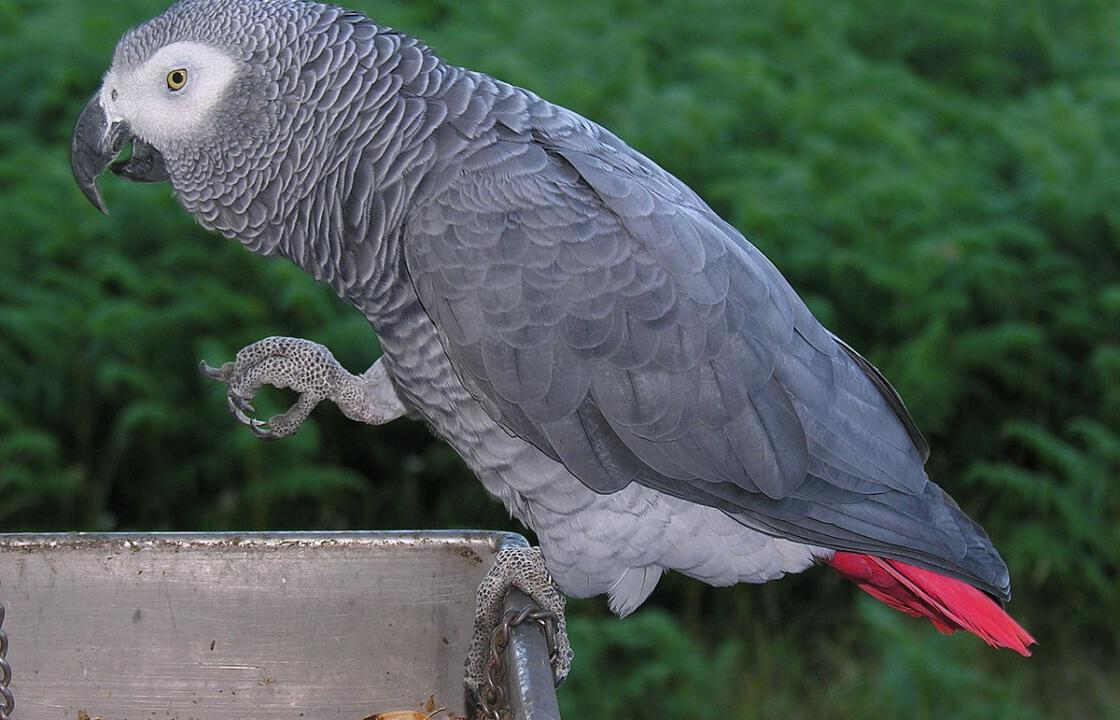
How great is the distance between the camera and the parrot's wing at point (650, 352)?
141cm

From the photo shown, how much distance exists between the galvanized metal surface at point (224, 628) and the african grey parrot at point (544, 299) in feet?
0.35

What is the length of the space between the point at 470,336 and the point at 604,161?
295 mm

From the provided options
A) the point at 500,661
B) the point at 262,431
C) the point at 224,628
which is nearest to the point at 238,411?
the point at 262,431

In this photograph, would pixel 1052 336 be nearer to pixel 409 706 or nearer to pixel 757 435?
pixel 757 435

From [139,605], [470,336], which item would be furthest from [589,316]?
[139,605]

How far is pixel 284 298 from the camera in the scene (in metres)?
2.91

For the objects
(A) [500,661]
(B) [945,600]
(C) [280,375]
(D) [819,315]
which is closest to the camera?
(A) [500,661]

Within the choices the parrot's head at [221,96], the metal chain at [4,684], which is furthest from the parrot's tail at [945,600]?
the metal chain at [4,684]

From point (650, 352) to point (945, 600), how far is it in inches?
20.6

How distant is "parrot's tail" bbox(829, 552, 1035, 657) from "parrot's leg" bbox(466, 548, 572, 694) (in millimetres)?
415

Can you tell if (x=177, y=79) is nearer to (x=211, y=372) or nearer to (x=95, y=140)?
(x=95, y=140)

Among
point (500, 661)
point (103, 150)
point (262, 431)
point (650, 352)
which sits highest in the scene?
point (103, 150)

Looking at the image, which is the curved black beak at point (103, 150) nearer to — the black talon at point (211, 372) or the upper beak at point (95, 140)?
the upper beak at point (95, 140)

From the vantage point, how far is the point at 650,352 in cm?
145
